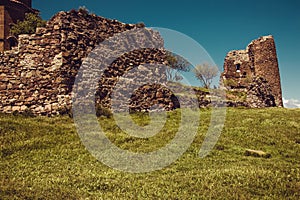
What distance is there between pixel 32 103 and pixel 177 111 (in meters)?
9.36

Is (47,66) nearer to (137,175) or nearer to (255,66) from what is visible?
(137,175)

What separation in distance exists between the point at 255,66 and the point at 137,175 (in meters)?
40.8

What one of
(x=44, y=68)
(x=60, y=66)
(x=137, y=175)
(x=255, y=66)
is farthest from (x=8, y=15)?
(x=255, y=66)

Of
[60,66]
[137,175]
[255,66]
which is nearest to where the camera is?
[137,175]

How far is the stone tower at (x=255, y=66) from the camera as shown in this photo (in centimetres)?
4243

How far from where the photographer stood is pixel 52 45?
16.2 metres

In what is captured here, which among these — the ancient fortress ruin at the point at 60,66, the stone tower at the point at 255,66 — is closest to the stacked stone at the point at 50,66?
the ancient fortress ruin at the point at 60,66

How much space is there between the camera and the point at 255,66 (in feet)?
146

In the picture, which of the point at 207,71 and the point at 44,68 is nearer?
the point at 44,68

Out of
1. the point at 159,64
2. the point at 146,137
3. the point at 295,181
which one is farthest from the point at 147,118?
the point at 295,181

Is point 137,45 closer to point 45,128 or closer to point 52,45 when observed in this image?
point 52,45

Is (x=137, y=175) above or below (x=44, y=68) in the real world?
below

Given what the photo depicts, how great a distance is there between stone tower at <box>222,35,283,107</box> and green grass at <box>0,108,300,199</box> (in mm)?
30449

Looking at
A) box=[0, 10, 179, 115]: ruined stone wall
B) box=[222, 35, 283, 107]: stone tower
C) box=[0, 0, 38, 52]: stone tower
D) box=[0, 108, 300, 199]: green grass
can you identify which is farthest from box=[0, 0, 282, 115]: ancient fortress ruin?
box=[222, 35, 283, 107]: stone tower
